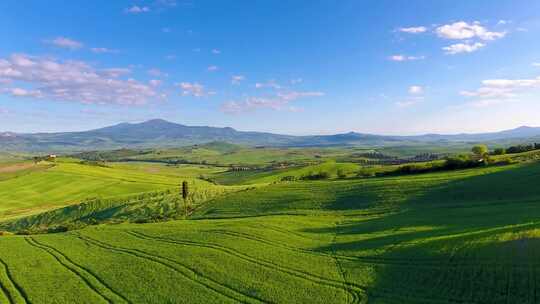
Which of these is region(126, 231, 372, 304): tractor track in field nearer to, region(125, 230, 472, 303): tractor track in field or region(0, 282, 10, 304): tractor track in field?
region(125, 230, 472, 303): tractor track in field

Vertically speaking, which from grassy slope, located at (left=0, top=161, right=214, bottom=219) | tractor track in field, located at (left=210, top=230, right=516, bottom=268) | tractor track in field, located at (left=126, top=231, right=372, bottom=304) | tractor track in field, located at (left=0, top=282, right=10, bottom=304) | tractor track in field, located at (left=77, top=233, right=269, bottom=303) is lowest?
grassy slope, located at (left=0, top=161, right=214, bottom=219)

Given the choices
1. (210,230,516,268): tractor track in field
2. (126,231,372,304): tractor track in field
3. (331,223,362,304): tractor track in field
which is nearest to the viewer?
(331,223,362,304): tractor track in field

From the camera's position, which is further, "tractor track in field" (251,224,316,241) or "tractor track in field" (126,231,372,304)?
"tractor track in field" (251,224,316,241)

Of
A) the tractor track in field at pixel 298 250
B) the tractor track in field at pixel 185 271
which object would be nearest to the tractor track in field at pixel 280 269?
the tractor track in field at pixel 298 250

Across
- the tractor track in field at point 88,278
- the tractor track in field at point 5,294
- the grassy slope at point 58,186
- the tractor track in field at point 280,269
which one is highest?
the tractor track in field at point 280,269

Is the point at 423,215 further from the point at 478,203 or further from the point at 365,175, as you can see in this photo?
the point at 365,175

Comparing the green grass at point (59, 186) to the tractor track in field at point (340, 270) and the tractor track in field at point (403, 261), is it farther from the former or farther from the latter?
the tractor track in field at point (340, 270)

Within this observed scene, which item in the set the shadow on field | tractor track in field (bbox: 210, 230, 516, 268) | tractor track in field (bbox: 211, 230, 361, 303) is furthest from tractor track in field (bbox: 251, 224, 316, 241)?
tractor track in field (bbox: 210, 230, 516, 268)
